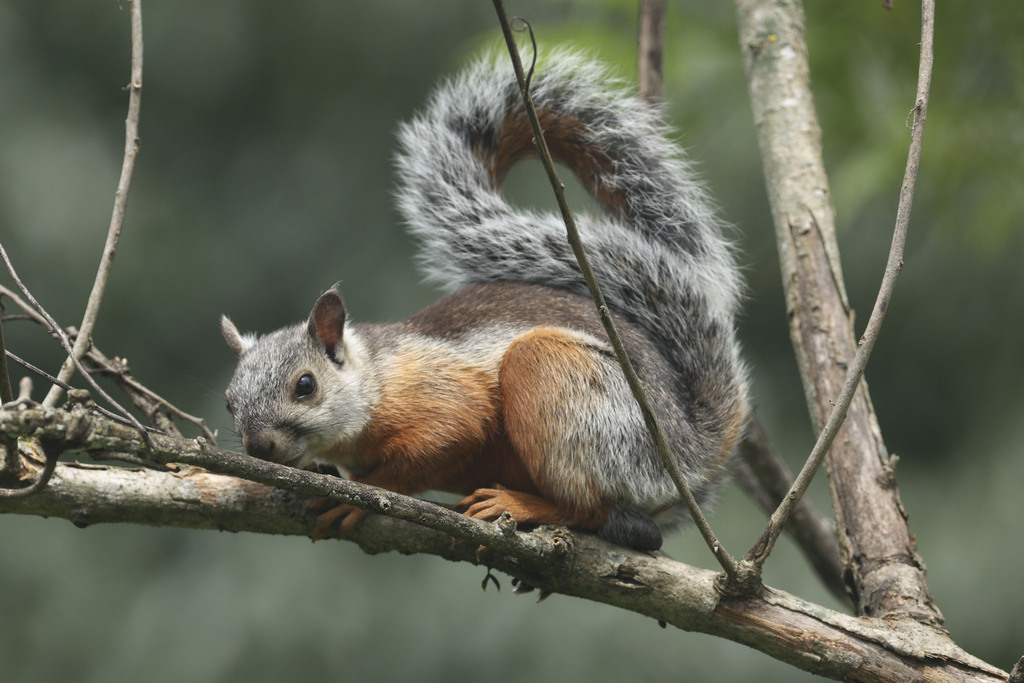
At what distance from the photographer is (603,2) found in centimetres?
250

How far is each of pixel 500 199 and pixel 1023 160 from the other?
137cm

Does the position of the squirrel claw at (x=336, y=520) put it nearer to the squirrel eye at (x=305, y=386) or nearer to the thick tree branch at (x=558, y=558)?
the thick tree branch at (x=558, y=558)

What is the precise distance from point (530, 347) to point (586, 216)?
1.54 feet

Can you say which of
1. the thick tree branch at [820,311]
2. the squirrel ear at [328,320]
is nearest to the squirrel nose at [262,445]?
the squirrel ear at [328,320]

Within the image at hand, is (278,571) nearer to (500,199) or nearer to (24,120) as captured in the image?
(500,199)

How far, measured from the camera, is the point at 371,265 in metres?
4.91

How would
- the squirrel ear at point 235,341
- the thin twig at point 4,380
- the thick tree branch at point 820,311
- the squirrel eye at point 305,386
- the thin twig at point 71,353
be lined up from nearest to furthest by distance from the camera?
the thin twig at point 71,353 < the thin twig at point 4,380 < the thick tree branch at point 820,311 < the squirrel eye at point 305,386 < the squirrel ear at point 235,341

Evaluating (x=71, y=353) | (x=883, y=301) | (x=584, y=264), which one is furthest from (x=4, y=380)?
(x=883, y=301)

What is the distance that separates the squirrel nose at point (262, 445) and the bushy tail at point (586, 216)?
0.77 metres

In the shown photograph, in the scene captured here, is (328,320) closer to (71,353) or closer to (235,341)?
(235,341)

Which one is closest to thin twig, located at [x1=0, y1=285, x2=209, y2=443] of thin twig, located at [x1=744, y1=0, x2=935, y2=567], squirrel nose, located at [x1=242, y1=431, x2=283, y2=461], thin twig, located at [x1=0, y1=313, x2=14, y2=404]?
squirrel nose, located at [x1=242, y1=431, x2=283, y2=461]

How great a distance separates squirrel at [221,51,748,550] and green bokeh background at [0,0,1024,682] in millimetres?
269

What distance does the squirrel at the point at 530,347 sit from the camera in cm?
192

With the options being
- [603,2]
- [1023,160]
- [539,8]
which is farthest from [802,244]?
[539,8]
